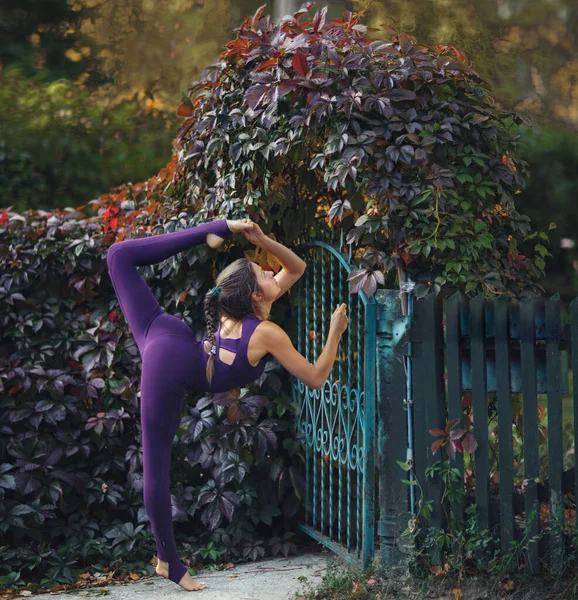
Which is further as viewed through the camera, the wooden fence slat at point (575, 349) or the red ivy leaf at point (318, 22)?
the red ivy leaf at point (318, 22)

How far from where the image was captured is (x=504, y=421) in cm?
426

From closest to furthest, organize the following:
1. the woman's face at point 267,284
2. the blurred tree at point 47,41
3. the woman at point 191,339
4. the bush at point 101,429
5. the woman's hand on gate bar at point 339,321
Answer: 1. the woman's hand on gate bar at point 339,321
2. the woman at point 191,339
3. the woman's face at point 267,284
4. the bush at point 101,429
5. the blurred tree at point 47,41

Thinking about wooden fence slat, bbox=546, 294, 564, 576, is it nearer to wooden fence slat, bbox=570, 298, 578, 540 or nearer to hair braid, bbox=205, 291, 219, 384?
wooden fence slat, bbox=570, 298, 578, 540

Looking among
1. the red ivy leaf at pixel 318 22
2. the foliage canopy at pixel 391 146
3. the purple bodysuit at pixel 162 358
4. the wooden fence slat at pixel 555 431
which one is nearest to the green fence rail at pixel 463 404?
the wooden fence slat at pixel 555 431

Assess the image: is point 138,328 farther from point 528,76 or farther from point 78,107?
point 528,76

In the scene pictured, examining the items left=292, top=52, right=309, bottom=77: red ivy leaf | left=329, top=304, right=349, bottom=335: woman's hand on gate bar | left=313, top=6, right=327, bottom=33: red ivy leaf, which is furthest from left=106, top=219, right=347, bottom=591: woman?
left=313, top=6, right=327, bottom=33: red ivy leaf

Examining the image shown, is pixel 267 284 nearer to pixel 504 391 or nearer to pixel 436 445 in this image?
pixel 436 445

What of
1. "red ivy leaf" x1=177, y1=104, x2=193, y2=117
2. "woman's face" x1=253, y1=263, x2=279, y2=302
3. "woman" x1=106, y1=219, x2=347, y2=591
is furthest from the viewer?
"red ivy leaf" x1=177, y1=104, x2=193, y2=117

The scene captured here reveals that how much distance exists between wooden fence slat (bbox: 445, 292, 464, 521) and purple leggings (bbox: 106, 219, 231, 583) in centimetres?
120

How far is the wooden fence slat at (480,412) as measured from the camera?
4.25 metres

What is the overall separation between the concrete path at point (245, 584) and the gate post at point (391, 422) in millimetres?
543

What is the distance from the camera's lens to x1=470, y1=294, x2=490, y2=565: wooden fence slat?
425 centimetres

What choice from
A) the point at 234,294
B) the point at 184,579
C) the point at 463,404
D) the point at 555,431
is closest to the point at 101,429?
the point at 184,579

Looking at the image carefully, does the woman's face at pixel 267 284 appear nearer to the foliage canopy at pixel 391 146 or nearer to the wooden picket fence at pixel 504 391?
the foliage canopy at pixel 391 146
